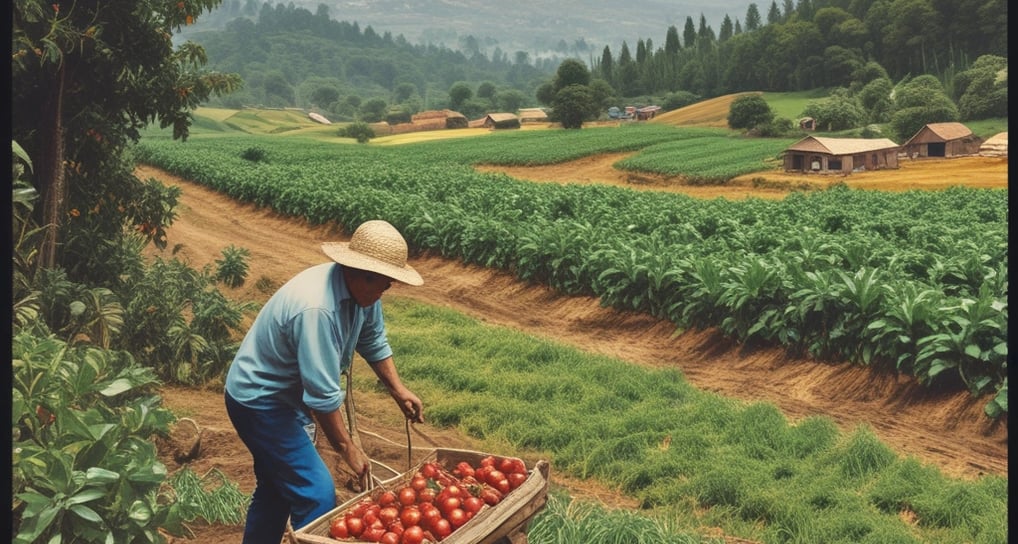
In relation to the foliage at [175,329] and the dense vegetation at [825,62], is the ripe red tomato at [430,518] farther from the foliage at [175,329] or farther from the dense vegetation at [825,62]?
the dense vegetation at [825,62]

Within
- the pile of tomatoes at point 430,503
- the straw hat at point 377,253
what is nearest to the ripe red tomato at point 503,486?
the pile of tomatoes at point 430,503

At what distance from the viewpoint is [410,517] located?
438 centimetres

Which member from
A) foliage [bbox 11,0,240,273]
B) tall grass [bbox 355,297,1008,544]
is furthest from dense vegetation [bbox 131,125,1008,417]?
foliage [bbox 11,0,240,273]

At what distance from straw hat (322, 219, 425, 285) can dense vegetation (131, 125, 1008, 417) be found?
19.1ft

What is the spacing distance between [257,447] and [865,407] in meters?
6.37

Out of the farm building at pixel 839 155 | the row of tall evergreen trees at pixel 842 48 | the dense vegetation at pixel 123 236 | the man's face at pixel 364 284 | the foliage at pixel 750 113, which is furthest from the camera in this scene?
the row of tall evergreen trees at pixel 842 48

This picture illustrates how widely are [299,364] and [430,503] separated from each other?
0.95 meters

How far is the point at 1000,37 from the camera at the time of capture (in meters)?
59.0

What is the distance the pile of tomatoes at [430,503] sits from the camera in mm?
4344

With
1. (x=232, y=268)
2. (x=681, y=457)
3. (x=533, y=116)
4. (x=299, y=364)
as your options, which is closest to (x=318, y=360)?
(x=299, y=364)

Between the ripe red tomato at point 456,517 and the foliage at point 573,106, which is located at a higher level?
the foliage at point 573,106

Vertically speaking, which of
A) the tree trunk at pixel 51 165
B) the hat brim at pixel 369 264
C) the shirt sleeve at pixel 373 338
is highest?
the tree trunk at pixel 51 165

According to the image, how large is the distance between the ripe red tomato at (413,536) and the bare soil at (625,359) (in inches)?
37.7

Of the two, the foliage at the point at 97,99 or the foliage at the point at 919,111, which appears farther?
the foliage at the point at 919,111
